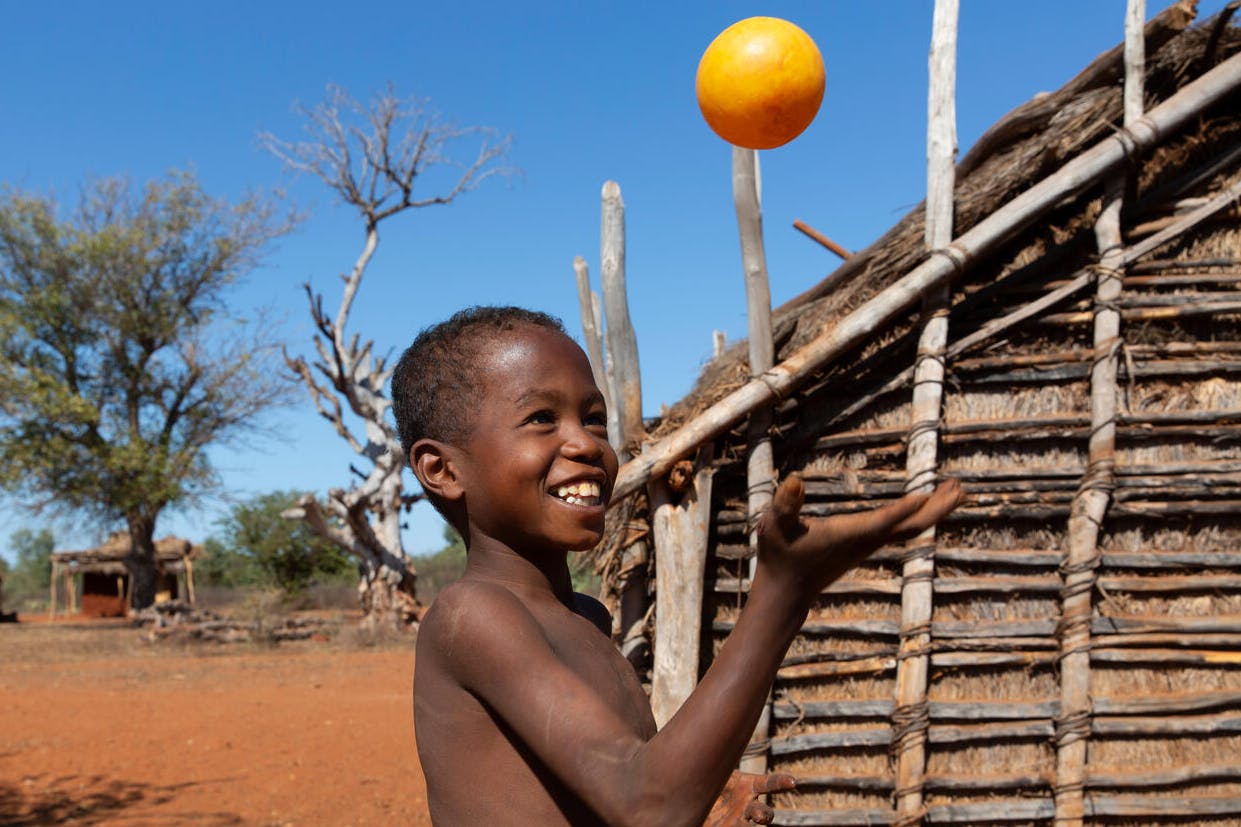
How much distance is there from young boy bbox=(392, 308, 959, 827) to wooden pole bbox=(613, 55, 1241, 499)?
2464mm

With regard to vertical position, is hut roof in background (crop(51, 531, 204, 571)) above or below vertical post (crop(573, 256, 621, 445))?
below

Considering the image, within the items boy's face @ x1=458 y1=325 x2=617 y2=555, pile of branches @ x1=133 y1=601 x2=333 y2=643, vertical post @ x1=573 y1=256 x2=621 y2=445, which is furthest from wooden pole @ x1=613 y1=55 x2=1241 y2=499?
pile of branches @ x1=133 y1=601 x2=333 y2=643

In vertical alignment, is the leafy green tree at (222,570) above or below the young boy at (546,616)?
below

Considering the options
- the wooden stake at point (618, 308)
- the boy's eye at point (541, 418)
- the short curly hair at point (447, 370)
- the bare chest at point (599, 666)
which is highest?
the wooden stake at point (618, 308)

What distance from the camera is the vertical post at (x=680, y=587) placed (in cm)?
428

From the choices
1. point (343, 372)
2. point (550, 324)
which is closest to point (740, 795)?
point (550, 324)

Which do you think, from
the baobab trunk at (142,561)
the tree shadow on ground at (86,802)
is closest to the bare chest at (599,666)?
the tree shadow on ground at (86,802)

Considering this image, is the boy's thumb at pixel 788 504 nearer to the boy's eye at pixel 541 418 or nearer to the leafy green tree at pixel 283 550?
the boy's eye at pixel 541 418

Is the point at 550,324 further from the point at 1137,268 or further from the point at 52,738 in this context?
the point at 52,738

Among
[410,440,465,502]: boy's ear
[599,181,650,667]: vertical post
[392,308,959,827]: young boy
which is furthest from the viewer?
[599,181,650,667]: vertical post

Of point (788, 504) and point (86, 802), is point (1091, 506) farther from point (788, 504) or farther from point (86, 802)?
point (86, 802)

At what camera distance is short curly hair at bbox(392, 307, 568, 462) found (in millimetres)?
1561

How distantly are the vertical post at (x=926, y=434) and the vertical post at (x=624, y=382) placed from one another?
1113mm

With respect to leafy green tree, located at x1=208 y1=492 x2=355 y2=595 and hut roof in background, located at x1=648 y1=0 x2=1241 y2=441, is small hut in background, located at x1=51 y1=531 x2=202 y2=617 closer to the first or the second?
leafy green tree, located at x1=208 y1=492 x2=355 y2=595
